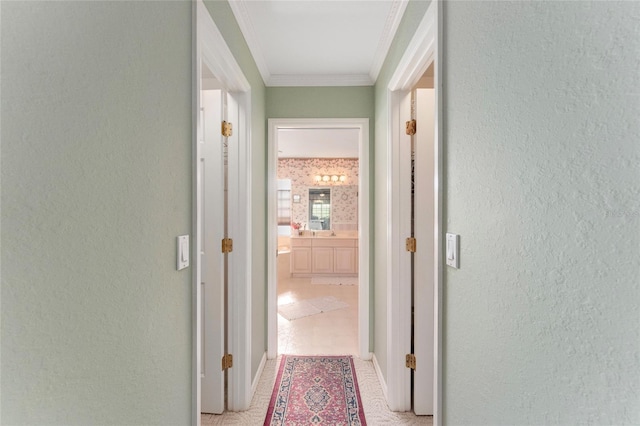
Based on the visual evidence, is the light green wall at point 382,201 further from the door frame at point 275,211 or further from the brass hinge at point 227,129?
the brass hinge at point 227,129

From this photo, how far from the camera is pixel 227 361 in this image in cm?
203

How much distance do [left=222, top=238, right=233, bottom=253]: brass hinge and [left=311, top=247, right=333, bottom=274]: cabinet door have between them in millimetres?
4218

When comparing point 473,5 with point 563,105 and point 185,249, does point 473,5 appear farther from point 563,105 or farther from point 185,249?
point 185,249

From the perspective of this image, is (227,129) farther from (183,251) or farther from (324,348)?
(324,348)

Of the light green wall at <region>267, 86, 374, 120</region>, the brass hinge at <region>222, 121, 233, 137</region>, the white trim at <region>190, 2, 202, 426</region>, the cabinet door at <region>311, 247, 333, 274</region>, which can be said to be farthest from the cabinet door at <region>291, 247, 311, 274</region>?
the white trim at <region>190, 2, 202, 426</region>

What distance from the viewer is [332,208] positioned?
7191 mm

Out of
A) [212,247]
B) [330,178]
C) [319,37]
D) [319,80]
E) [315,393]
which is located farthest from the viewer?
[330,178]

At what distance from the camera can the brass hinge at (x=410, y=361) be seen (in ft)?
6.70

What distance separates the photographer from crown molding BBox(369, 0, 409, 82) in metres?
1.74

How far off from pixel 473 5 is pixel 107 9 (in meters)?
1.02

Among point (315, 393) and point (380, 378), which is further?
point (380, 378)

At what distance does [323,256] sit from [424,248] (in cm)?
425

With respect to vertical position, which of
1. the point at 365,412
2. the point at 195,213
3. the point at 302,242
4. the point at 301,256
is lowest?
the point at 365,412

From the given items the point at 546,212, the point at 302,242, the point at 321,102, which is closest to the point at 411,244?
the point at 546,212
